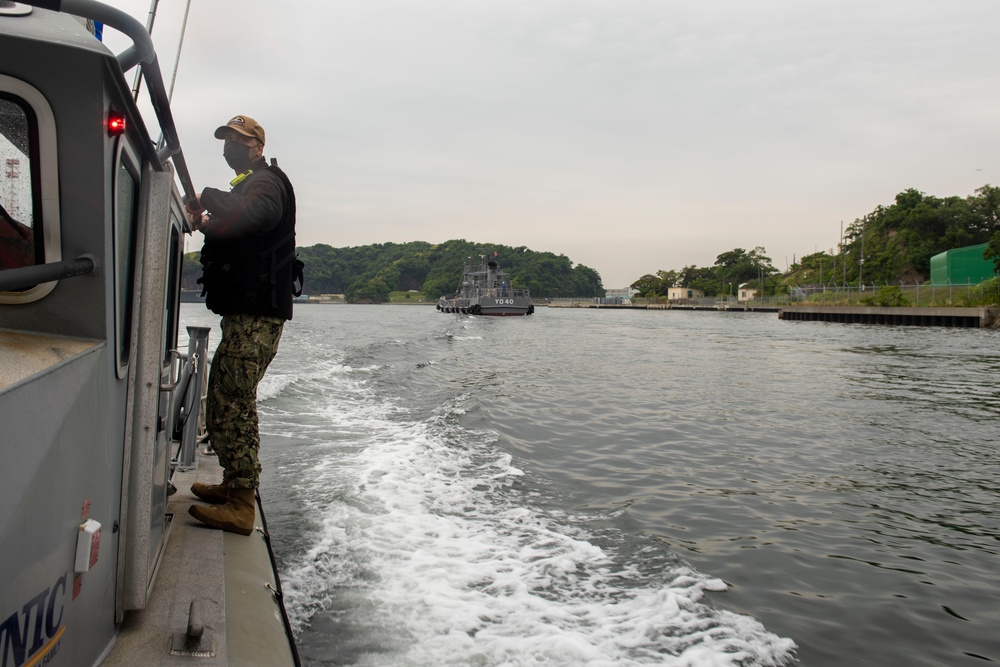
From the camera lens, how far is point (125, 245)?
7.20 feet

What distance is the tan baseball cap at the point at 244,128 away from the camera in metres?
3.77

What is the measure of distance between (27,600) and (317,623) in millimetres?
2662

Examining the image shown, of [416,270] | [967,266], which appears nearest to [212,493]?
[967,266]

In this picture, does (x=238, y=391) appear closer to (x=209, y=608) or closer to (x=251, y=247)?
(x=251, y=247)

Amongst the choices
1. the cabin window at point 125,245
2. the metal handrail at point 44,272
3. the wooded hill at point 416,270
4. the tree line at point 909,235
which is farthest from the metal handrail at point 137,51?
the wooded hill at point 416,270

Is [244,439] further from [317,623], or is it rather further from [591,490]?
[591,490]

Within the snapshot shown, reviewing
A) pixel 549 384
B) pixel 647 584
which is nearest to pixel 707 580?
pixel 647 584

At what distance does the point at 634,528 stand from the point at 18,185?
5.19 meters

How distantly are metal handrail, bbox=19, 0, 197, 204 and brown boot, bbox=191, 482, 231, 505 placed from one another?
6.01 ft

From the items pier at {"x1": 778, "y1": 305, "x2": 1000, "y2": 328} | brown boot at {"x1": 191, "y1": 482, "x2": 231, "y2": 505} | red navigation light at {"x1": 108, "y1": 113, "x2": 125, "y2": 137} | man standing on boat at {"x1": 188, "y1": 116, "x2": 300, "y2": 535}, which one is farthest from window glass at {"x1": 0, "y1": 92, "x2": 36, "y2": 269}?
pier at {"x1": 778, "y1": 305, "x2": 1000, "y2": 328}

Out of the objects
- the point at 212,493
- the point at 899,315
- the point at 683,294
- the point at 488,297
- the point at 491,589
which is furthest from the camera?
the point at 683,294

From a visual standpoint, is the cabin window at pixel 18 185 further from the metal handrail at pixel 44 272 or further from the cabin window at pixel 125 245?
the cabin window at pixel 125 245

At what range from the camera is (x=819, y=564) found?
5.33 meters

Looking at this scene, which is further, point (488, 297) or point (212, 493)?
point (488, 297)
